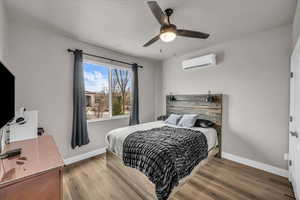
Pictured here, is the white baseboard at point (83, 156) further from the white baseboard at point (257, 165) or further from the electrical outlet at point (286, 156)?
the electrical outlet at point (286, 156)

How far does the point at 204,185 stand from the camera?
A: 82.0 inches

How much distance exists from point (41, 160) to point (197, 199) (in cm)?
193

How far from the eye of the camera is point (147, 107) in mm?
4406

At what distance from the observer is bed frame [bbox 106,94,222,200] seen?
73.6 inches

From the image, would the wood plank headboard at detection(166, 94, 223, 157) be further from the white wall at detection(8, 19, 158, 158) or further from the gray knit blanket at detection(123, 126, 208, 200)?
the white wall at detection(8, 19, 158, 158)

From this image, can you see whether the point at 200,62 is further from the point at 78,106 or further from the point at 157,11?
the point at 78,106

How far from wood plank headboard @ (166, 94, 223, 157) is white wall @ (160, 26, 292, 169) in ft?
0.42

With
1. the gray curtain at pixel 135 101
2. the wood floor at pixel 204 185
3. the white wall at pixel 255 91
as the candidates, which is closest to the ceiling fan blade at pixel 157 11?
the white wall at pixel 255 91

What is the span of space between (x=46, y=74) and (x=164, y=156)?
263 cm

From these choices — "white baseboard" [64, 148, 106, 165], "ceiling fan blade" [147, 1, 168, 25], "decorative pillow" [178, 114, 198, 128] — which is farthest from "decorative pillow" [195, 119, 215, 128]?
"white baseboard" [64, 148, 106, 165]

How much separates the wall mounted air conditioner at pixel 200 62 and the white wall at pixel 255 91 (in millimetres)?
186

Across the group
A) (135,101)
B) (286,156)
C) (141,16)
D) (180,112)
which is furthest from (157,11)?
(286,156)

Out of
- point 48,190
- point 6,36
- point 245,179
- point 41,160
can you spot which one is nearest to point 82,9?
point 6,36

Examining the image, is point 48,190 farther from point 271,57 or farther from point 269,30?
point 269,30
